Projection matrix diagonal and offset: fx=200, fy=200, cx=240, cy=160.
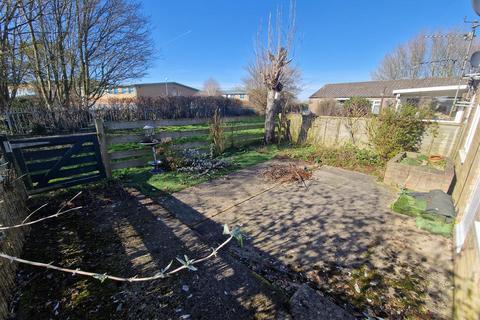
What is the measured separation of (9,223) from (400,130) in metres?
8.34

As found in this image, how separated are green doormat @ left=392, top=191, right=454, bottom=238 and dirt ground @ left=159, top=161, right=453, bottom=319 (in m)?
0.15

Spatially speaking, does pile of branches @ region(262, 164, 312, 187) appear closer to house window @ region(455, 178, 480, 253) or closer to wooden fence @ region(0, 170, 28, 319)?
house window @ region(455, 178, 480, 253)

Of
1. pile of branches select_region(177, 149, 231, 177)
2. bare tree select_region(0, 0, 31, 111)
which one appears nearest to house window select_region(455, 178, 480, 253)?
pile of branches select_region(177, 149, 231, 177)

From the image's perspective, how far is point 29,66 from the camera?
8.77 meters

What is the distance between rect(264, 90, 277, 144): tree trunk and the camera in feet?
26.7

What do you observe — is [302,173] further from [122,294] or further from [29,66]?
[29,66]

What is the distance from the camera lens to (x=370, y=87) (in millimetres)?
25359

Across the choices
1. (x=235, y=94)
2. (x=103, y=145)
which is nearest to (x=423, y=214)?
(x=103, y=145)

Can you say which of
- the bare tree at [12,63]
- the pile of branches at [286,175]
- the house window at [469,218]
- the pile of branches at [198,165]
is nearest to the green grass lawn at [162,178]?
the pile of branches at [198,165]

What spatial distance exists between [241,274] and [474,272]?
2.04 m

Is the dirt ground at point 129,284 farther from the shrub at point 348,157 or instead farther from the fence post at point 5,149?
the shrub at point 348,157

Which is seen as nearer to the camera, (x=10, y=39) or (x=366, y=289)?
(x=366, y=289)

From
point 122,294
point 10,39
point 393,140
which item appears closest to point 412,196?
point 393,140

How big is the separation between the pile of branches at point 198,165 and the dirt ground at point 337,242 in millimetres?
829
